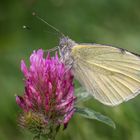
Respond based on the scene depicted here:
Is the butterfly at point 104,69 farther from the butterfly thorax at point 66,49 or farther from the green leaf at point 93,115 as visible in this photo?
the green leaf at point 93,115

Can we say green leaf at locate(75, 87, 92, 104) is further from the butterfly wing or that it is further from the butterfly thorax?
the butterfly thorax

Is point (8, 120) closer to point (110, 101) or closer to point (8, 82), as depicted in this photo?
point (8, 82)

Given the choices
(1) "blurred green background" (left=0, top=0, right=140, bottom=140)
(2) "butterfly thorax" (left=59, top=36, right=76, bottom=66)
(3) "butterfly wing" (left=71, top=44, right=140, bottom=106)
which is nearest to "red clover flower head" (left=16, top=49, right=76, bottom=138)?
(2) "butterfly thorax" (left=59, top=36, right=76, bottom=66)

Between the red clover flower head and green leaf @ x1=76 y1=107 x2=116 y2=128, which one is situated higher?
the red clover flower head

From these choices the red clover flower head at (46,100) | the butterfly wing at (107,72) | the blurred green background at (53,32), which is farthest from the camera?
the blurred green background at (53,32)

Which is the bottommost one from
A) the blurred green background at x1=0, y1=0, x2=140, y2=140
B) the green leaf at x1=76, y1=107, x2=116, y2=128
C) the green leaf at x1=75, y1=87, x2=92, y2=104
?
the green leaf at x1=76, y1=107, x2=116, y2=128

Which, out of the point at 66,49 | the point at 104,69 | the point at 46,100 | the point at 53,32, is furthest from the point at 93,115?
the point at 53,32

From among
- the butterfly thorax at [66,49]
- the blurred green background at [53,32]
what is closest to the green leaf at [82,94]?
the butterfly thorax at [66,49]
